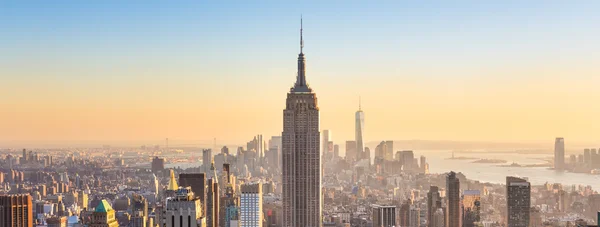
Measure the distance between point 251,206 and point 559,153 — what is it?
A: 839 centimetres

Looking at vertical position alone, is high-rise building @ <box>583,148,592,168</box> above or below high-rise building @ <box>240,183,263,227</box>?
above

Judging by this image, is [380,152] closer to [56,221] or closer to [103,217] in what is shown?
[56,221]

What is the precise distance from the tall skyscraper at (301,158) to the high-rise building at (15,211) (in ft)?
21.3

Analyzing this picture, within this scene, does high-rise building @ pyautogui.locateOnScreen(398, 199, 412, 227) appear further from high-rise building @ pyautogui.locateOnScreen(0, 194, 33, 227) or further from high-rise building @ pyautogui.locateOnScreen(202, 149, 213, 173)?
high-rise building @ pyautogui.locateOnScreen(0, 194, 33, 227)

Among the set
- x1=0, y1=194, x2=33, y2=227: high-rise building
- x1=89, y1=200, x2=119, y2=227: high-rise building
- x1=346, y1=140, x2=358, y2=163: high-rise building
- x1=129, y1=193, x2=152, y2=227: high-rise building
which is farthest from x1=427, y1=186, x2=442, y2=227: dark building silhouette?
x1=89, y1=200, x2=119, y2=227: high-rise building

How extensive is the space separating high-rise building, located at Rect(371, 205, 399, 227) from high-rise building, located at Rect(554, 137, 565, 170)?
6.51m

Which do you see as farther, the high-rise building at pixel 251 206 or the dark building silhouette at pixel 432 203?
the dark building silhouette at pixel 432 203

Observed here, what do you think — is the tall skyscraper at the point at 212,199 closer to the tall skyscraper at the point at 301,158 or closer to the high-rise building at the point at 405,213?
the tall skyscraper at the point at 301,158

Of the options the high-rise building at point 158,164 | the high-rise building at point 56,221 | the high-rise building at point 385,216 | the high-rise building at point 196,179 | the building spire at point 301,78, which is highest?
the building spire at point 301,78

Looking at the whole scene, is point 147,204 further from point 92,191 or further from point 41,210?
point 92,191

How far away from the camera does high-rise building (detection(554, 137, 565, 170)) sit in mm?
17703

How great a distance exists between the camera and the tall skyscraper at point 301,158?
2228 cm

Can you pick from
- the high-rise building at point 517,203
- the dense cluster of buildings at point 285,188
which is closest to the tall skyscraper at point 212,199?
the dense cluster of buildings at point 285,188

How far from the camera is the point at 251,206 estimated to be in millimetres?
22750
